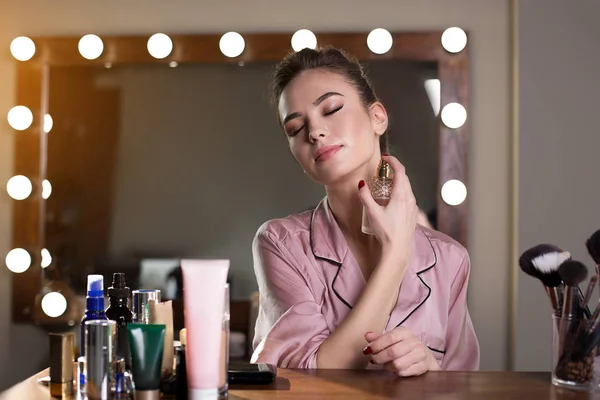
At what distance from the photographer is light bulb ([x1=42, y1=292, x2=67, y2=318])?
7.55ft

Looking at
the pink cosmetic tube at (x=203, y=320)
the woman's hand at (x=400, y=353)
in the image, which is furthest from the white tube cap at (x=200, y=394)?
the woman's hand at (x=400, y=353)

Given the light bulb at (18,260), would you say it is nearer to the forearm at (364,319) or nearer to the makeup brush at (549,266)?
the forearm at (364,319)

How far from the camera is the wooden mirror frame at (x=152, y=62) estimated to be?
7.41 feet

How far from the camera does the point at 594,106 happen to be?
2.17 metres

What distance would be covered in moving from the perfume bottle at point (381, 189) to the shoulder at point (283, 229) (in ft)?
0.49

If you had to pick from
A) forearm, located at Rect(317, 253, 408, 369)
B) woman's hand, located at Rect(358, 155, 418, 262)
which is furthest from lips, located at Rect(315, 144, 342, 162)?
forearm, located at Rect(317, 253, 408, 369)

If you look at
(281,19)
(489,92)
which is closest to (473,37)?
(489,92)

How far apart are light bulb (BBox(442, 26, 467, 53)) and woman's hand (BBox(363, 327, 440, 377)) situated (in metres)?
1.42

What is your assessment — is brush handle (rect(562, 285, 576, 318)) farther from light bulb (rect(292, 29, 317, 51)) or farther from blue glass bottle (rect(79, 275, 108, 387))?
light bulb (rect(292, 29, 317, 51))

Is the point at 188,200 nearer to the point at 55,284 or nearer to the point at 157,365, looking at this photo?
the point at 55,284

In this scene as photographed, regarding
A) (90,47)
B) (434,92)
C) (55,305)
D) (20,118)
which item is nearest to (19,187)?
(20,118)

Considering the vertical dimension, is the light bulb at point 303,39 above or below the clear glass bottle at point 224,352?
above

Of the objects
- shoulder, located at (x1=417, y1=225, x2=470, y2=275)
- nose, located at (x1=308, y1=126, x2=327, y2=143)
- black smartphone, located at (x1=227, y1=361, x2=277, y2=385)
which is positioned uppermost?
nose, located at (x1=308, y1=126, x2=327, y2=143)

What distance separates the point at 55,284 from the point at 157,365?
1678 mm
